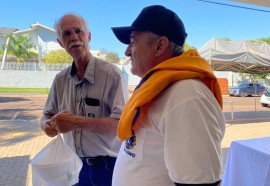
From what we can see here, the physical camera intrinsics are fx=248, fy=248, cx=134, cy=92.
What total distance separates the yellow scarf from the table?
155 centimetres

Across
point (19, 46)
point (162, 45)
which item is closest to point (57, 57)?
point (19, 46)

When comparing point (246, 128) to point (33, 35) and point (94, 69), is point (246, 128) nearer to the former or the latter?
point (94, 69)

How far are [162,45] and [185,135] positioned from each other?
425 mm

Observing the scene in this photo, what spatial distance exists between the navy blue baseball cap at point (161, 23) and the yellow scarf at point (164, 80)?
0.29 ft

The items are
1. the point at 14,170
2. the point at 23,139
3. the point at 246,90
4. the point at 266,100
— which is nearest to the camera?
the point at 14,170

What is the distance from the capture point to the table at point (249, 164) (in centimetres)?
217

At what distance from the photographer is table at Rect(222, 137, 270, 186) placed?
2172 millimetres

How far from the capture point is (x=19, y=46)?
28.1 metres

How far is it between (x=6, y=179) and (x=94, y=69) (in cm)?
282

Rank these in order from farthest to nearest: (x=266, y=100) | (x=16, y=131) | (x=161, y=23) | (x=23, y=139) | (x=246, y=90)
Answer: (x=246, y=90) → (x=266, y=100) → (x=16, y=131) → (x=23, y=139) → (x=161, y=23)

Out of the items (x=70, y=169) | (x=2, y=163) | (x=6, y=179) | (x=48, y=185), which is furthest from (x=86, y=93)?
(x=2, y=163)

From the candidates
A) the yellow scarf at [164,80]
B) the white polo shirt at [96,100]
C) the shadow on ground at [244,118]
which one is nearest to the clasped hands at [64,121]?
the white polo shirt at [96,100]

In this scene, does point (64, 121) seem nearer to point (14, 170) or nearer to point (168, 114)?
point (168, 114)

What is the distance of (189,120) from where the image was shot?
792 mm
